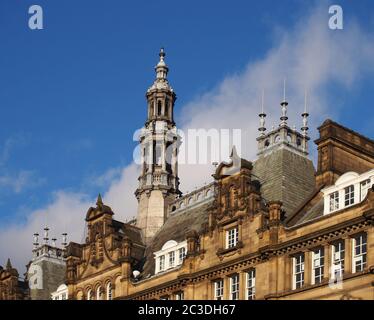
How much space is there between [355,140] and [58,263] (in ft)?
132

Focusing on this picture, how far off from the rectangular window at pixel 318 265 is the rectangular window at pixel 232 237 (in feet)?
24.9

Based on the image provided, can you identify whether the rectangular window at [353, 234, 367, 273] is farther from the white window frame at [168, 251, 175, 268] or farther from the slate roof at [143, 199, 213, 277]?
the slate roof at [143, 199, 213, 277]

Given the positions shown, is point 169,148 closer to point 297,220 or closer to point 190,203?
point 190,203

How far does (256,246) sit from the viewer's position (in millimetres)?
69312

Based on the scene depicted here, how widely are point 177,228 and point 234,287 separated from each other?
1537 centimetres

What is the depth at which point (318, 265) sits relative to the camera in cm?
6506

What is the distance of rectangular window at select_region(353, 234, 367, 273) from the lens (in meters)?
61.9

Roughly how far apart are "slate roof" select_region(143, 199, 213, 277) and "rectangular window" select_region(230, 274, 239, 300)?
30.6 ft

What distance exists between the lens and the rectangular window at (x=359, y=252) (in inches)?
2437
